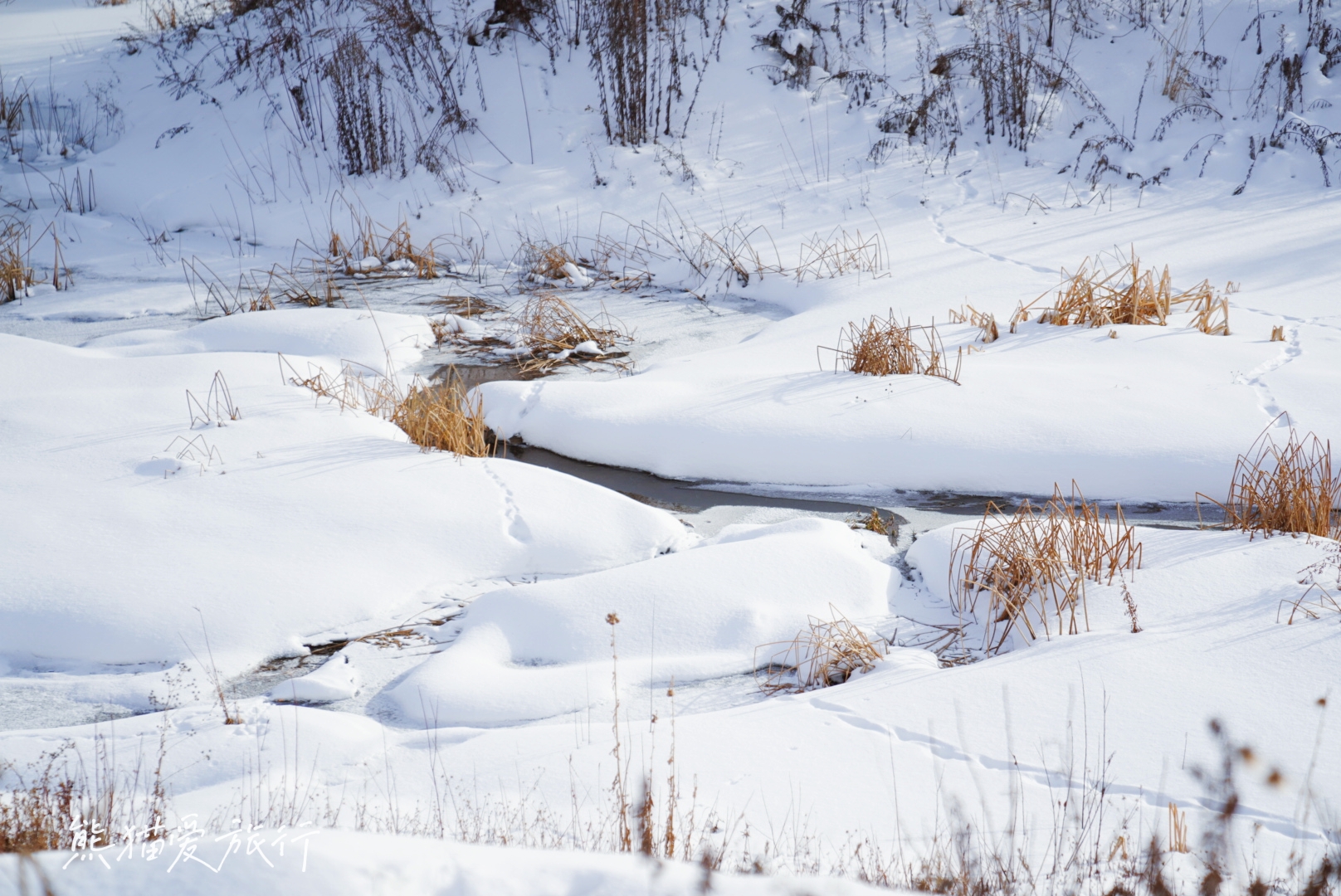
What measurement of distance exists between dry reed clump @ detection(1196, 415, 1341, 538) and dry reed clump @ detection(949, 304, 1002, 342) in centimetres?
170

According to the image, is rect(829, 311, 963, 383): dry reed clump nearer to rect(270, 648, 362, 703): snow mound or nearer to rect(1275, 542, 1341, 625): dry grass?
rect(1275, 542, 1341, 625): dry grass

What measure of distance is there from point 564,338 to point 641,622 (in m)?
3.23

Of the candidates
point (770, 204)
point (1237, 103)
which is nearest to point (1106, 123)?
point (1237, 103)

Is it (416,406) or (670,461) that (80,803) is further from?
(670,461)

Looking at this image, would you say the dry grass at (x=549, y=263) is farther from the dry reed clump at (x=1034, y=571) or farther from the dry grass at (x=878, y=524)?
the dry reed clump at (x=1034, y=571)

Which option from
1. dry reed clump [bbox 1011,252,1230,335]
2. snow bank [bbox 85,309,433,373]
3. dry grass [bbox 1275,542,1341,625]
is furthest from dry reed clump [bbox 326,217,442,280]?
dry grass [bbox 1275,542,1341,625]

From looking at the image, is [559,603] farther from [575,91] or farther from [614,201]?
[575,91]

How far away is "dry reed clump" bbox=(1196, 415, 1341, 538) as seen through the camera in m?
3.29

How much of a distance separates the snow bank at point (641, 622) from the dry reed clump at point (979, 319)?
2441 mm

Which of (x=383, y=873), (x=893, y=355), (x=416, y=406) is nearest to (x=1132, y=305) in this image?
(x=893, y=355)

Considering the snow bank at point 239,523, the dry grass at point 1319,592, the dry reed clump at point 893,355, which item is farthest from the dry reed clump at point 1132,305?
the snow bank at point 239,523

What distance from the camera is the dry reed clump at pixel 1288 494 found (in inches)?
130

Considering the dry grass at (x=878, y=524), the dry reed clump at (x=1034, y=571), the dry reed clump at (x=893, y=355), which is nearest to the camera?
the dry reed clump at (x=1034, y=571)

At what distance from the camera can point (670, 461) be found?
4473 mm
